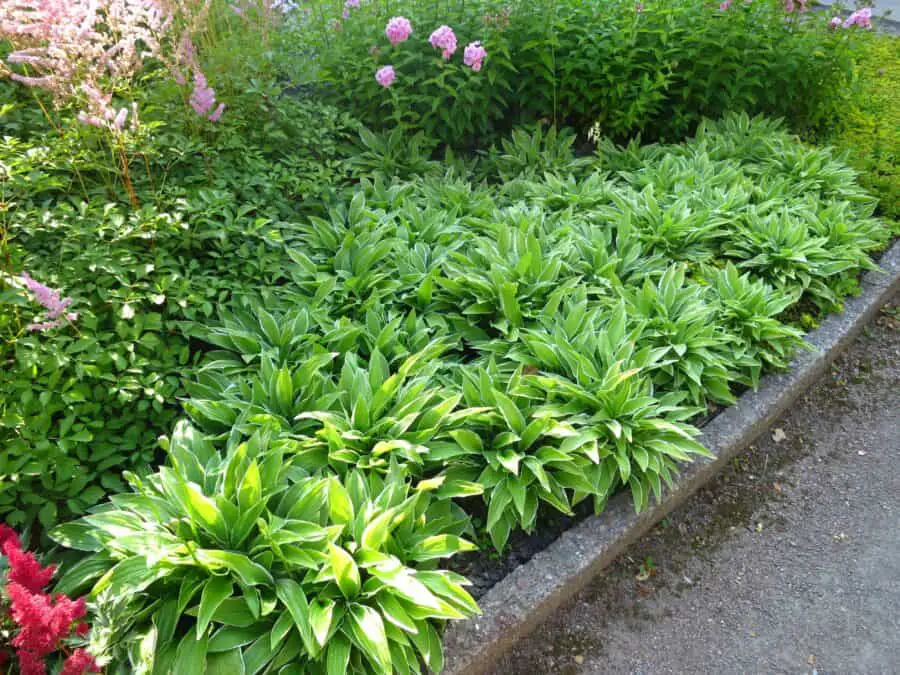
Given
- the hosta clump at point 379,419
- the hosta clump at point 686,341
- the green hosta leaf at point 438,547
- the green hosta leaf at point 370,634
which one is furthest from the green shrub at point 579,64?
the green hosta leaf at point 370,634

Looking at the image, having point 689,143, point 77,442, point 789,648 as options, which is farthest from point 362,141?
point 789,648

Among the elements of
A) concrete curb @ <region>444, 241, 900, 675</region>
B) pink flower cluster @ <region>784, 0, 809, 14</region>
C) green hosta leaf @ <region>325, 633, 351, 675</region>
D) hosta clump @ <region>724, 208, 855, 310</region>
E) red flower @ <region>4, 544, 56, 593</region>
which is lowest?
concrete curb @ <region>444, 241, 900, 675</region>

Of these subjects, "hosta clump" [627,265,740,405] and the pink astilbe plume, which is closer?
the pink astilbe plume

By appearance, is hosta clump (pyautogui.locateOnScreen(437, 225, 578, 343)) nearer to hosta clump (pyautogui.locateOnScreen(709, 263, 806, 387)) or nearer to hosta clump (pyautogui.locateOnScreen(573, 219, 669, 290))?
hosta clump (pyautogui.locateOnScreen(573, 219, 669, 290))

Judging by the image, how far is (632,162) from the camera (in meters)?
4.77

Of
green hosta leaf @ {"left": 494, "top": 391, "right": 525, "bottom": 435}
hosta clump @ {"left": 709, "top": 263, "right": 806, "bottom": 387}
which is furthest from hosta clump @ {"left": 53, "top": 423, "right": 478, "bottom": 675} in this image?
hosta clump @ {"left": 709, "top": 263, "right": 806, "bottom": 387}

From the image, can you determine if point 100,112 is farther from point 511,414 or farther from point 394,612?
point 394,612

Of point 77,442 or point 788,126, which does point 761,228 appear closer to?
point 788,126

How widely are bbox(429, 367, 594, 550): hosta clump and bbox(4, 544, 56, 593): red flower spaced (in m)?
1.25

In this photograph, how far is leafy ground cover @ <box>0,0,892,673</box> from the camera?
2061 millimetres

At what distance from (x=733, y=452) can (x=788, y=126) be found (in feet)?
10.6

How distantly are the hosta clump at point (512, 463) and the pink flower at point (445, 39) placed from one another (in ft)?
7.61

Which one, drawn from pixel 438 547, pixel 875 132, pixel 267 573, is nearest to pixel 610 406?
pixel 438 547

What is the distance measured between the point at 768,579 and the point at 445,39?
128 inches
